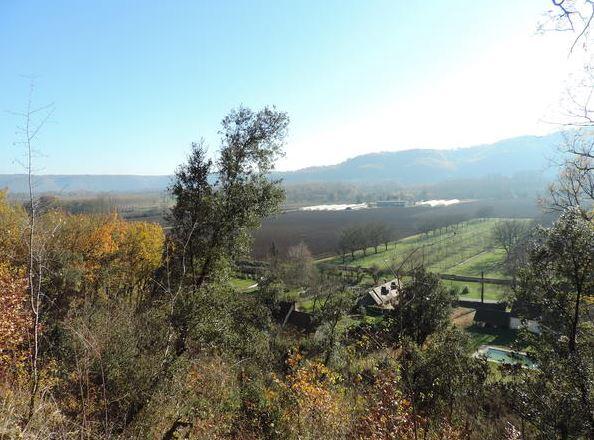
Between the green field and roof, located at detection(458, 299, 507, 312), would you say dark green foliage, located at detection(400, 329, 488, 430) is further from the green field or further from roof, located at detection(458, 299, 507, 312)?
the green field

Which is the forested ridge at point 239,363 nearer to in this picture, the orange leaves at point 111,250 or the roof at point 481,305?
the orange leaves at point 111,250

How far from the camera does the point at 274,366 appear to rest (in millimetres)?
19453

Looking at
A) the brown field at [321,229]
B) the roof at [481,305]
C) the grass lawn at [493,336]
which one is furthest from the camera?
the brown field at [321,229]

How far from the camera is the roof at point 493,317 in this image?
34.6 m

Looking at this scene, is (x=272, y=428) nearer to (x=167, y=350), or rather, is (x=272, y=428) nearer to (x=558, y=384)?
(x=167, y=350)

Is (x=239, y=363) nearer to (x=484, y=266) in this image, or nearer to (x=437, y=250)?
(x=484, y=266)

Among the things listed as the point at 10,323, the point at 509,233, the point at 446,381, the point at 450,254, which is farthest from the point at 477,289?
the point at 10,323

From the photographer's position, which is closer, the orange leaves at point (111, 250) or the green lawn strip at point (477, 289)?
the orange leaves at point (111, 250)

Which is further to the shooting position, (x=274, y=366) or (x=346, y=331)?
(x=346, y=331)

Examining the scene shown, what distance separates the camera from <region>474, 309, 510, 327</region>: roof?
34562mm

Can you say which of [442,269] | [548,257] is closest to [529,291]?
[548,257]

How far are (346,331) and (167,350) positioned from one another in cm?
1306

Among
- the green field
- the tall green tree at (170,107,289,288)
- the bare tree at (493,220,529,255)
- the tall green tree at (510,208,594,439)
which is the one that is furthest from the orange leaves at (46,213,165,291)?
the bare tree at (493,220,529,255)

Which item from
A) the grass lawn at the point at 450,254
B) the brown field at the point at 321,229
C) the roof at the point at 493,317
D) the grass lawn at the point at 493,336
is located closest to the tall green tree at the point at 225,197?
the grass lawn at the point at 493,336
